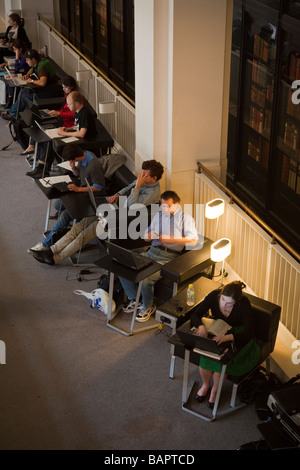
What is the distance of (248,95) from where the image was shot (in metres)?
8.61

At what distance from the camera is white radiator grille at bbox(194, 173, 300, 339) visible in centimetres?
618

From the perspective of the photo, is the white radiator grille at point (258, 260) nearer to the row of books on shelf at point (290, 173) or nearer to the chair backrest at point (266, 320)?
the chair backrest at point (266, 320)

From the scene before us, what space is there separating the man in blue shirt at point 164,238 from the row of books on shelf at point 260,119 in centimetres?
205

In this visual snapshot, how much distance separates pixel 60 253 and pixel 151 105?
6.49ft

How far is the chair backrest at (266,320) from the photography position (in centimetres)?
598

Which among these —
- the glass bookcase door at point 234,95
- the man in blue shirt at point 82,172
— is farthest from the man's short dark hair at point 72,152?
the glass bookcase door at point 234,95

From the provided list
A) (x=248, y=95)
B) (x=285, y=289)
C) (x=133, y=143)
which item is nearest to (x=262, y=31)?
(x=248, y=95)

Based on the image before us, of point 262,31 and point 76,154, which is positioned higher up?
point 262,31

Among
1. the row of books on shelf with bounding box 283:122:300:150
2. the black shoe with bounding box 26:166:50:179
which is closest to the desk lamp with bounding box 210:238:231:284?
the row of books on shelf with bounding box 283:122:300:150

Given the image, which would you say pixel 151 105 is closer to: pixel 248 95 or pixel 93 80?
pixel 248 95

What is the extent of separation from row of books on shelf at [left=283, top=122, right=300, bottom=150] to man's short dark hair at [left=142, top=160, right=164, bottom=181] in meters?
1.50

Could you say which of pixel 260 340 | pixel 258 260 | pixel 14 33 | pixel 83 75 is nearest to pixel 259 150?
pixel 258 260

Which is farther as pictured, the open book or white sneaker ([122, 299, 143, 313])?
white sneaker ([122, 299, 143, 313])

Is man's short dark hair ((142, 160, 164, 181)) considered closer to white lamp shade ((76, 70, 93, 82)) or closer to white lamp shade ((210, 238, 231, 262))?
white lamp shade ((210, 238, 231, 262))
